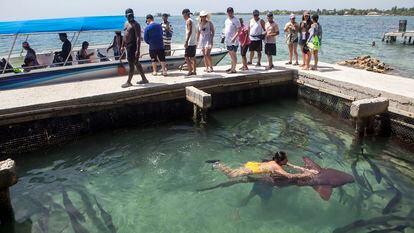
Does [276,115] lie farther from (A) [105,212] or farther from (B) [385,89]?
(A) [105,212]

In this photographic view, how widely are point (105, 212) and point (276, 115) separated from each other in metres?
6.43

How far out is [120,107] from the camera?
9.34 m

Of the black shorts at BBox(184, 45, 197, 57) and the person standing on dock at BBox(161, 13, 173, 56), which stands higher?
the person standing on dock at BBox(161, 13, 173, 56)

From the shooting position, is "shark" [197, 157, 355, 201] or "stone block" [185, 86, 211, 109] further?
"stone block" [185, 86, 211, 109]

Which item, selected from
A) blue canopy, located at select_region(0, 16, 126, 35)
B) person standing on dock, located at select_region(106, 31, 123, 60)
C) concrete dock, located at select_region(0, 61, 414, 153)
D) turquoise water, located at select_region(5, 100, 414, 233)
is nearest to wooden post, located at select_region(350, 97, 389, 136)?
concrete dock, located at select_region(0, 61, 414, 153)

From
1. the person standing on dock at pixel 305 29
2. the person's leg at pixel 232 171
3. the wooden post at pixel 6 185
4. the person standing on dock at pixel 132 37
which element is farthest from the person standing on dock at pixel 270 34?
the wooden post at pixel 6 185

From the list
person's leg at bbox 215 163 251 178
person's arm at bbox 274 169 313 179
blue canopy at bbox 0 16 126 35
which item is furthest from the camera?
blue canopy at bbox 0 16 126 35

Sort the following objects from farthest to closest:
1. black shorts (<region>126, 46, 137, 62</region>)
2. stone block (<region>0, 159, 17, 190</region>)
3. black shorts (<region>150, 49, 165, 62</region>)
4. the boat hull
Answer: black shorts (<region>150, 49, 165, 62</region>) < the boat hull < black shorts (<region>126, 46, 137, 62</region>) < stone block (<region>0, 159, 17, 190</region>)

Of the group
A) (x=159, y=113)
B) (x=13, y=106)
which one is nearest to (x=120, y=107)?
(x=159, y=113)

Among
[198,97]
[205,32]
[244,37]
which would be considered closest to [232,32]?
[205,32]

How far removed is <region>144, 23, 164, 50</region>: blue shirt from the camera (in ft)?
32.9

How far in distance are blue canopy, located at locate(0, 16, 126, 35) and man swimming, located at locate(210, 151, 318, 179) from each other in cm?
697

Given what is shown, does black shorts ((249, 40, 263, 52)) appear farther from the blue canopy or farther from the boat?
the blue canopy

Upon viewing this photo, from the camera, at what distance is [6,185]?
5.45m
